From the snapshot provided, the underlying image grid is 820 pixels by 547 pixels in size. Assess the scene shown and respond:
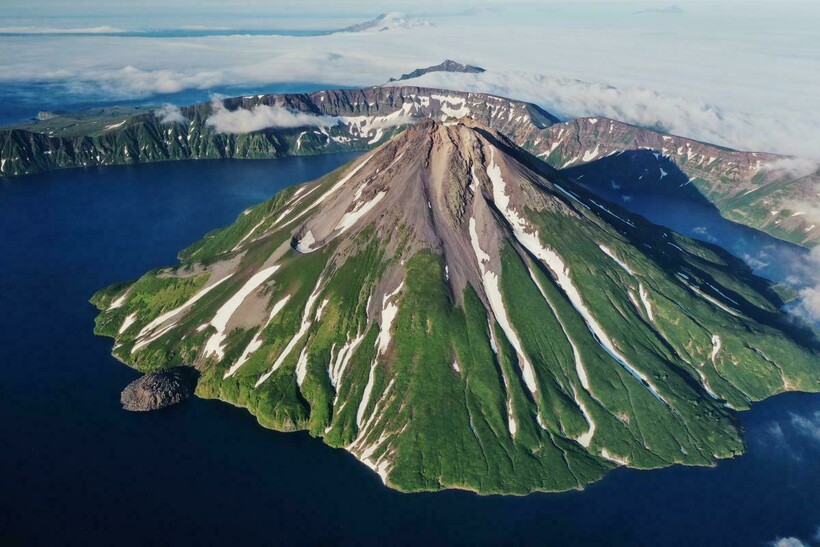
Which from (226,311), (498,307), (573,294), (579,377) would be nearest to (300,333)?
(226,311)

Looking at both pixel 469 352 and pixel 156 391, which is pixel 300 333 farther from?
pixel 469 352

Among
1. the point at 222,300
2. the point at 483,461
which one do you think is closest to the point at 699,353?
the point at 483,461

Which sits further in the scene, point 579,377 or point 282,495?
point 579,377

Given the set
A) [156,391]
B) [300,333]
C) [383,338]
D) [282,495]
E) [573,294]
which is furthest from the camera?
[573,294]

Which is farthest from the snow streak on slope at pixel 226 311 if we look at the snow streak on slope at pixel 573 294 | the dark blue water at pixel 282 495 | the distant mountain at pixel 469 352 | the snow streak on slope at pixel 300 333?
the snow streak on slope at pixel 573 294

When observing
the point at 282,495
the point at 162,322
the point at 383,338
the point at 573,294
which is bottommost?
the point at 162,322

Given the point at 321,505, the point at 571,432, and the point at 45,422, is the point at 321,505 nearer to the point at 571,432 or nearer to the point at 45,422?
the point at 571,432
